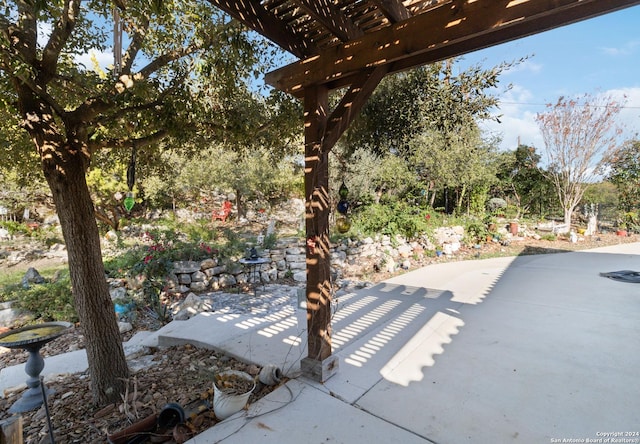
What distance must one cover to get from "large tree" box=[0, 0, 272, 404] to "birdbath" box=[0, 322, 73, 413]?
28 cm

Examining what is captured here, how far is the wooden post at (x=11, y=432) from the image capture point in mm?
1377

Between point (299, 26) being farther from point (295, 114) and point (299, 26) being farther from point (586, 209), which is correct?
point (586, 209)

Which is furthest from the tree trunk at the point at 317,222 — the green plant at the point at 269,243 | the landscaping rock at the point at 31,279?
the landscaping rock at the point at 31,279

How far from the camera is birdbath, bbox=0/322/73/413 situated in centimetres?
229

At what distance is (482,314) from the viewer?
4.05 m

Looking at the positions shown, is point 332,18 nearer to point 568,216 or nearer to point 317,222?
point 317,222

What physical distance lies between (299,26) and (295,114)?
1.23 meters

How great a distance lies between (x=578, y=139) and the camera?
34.2 feet

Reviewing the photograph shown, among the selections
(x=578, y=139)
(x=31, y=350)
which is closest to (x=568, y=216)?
(x=578, y=139)

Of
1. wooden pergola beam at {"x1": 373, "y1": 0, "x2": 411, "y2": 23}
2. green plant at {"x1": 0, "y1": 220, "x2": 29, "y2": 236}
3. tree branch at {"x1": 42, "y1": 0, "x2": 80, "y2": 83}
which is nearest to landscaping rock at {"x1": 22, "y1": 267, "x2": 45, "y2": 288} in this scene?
tree branch at {"x1": 42, "y1": 0, "x2": 80, "y2": 83}

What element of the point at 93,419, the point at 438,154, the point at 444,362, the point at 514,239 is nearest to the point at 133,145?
the point at 93,419

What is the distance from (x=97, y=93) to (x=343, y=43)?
219 centimetres

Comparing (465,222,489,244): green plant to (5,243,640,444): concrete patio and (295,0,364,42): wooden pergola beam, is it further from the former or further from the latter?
(295,0,364,42): wooden pergola beam

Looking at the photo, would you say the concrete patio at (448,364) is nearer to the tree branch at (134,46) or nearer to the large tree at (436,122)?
the tree branch at (134,46)
